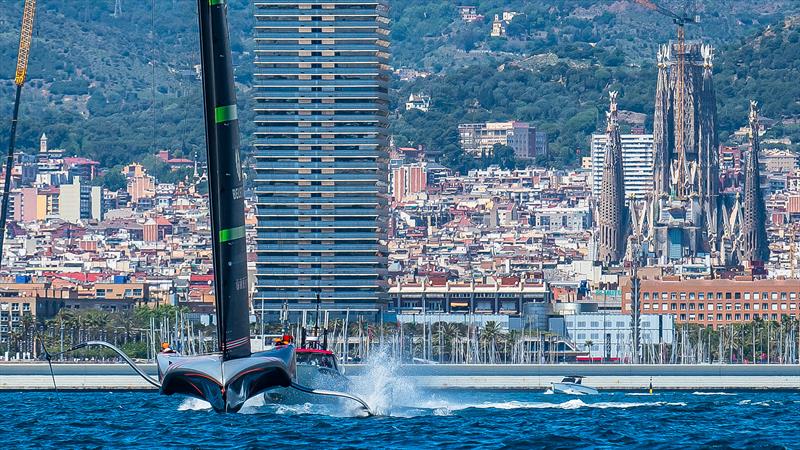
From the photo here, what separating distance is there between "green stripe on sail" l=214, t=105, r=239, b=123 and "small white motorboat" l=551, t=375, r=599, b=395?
51835 mm

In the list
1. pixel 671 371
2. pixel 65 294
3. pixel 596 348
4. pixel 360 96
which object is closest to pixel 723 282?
pixel 596 348

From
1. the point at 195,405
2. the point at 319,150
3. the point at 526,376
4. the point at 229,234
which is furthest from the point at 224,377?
the point at 319,150

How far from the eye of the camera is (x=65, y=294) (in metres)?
187

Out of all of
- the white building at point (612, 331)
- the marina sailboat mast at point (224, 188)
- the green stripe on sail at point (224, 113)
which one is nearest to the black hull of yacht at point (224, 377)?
the marina sailboat mast at point (224, 188)

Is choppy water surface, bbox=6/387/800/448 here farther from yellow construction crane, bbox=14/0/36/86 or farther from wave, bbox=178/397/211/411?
yellow construction crane, bbox=14/0/36/86

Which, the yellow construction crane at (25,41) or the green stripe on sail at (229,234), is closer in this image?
the green stripe on sail at (229,234)

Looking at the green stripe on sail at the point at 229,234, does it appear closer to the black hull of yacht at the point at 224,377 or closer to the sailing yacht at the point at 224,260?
the sailing yacht at the point at 224,260

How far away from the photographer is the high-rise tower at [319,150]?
164625mm

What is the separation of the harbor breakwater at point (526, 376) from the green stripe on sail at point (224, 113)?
190ft

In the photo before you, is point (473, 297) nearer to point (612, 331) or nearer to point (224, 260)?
point (612, 331)

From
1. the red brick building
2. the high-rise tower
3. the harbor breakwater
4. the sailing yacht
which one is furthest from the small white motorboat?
the red brick building

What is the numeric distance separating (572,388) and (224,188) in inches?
2089

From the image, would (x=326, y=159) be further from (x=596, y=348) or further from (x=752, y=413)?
(x=752, y=413)

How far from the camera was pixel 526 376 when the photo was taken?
396 feet
